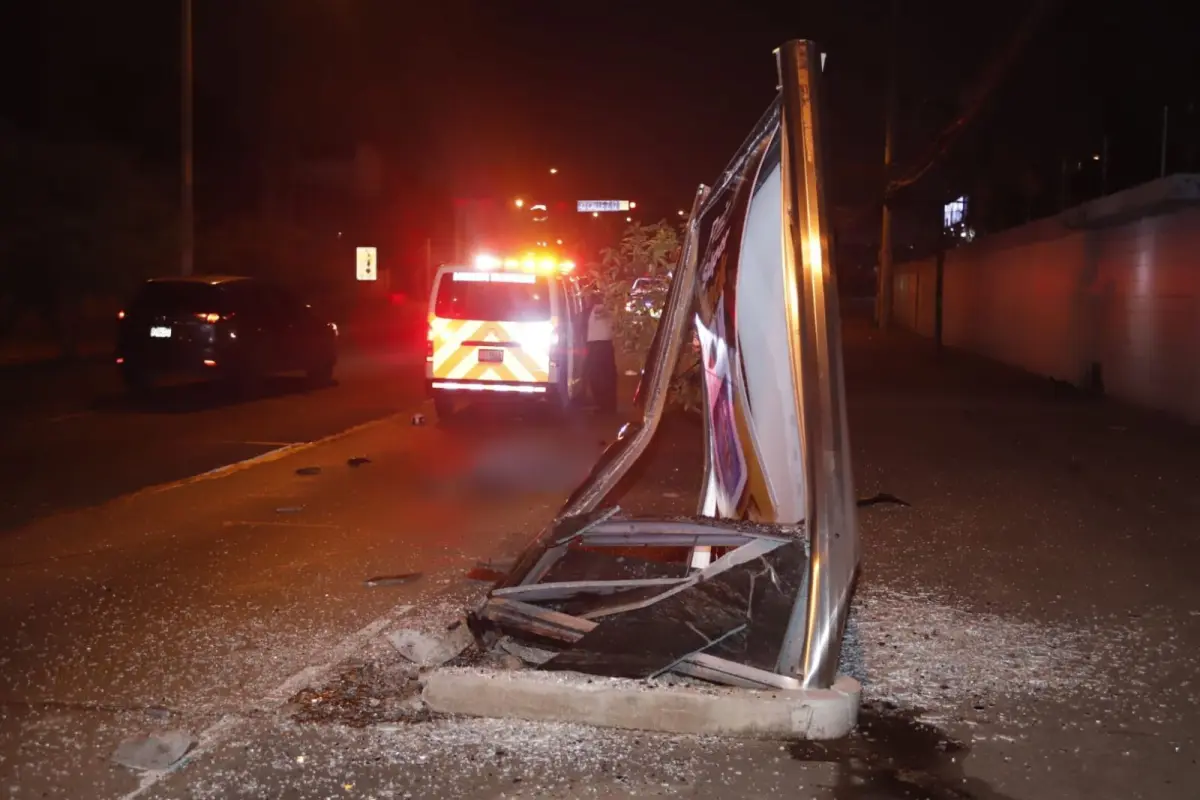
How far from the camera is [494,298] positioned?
15.6 meters

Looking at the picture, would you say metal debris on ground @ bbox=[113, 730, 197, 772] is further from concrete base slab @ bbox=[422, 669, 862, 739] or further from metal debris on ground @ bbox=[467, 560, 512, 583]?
metal debris on ground @ bbox=[467, 560, 512, 583]

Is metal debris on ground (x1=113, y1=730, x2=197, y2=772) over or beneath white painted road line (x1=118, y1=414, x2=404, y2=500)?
beneath

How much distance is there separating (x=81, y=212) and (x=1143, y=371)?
21.0 metres

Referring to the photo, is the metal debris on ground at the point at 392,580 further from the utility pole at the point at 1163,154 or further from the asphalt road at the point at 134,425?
the utility pole at the point at 1163,154

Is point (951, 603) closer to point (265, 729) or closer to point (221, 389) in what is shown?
point (265, 729)

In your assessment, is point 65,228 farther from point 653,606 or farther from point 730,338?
point 653,606

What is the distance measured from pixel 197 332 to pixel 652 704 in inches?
551

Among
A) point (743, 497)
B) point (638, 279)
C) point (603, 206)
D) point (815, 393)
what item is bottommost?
point (743, 497)

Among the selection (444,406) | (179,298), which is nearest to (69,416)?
(179,298)

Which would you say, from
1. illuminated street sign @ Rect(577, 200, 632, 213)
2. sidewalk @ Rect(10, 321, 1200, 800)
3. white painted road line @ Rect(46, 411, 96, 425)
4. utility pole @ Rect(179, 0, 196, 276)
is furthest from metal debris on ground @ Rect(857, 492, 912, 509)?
utility pole @ Rect(179, 0, 196, 276)

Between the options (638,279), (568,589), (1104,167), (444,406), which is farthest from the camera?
(1104,167)

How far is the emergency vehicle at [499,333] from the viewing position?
15289 millimetres

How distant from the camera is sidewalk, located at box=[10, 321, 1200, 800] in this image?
486cm

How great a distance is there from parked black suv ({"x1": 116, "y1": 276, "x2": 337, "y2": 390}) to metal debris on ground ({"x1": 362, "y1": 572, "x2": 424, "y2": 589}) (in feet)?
35.2
